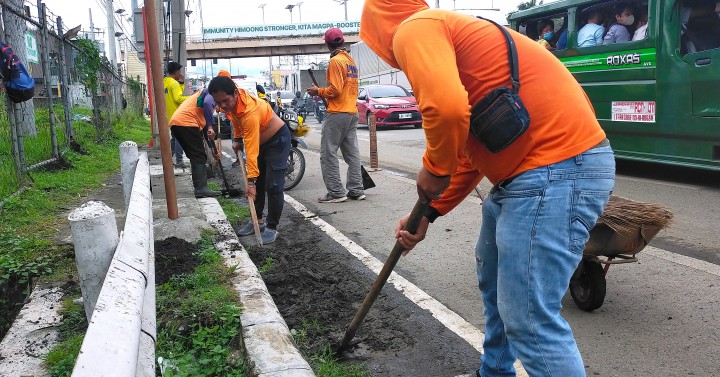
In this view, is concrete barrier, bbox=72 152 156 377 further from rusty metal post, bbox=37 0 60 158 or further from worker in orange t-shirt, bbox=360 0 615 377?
rusty metal post, bbox=37 0 60 158

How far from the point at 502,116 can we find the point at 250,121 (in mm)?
3746

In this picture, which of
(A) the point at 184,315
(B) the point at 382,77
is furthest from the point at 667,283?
(B) the point at 382,77

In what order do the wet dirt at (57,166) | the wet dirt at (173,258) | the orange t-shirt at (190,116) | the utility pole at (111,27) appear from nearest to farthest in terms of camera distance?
the wet dirt at (173,258), the orange t-shirt at (190,116), the wet dirt at (57,166), the utility pole at (111,27)

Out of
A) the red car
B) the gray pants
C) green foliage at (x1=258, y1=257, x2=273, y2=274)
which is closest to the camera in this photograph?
green foliage at (x1=258, y1=257, x2=273, y2=274)

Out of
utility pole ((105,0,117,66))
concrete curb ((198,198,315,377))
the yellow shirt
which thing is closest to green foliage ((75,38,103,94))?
the yellow shirt

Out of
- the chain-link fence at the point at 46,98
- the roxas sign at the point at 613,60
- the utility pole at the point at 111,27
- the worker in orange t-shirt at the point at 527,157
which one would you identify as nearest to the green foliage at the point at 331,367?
the worker in orange t-shirt at the point at 527,157

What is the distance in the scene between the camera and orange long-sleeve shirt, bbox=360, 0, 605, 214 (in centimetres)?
198

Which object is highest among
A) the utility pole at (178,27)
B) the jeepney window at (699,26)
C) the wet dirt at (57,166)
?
the utility pole at (178,27)

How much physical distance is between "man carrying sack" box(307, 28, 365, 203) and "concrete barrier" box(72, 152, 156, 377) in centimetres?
513

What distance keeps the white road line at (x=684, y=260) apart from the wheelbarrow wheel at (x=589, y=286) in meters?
1.14

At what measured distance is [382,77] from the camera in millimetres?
32719

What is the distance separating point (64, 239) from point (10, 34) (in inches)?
188

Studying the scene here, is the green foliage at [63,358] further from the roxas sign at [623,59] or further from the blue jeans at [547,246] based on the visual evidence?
the roxas sign at [623,59]

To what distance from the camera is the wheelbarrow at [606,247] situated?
352cm
